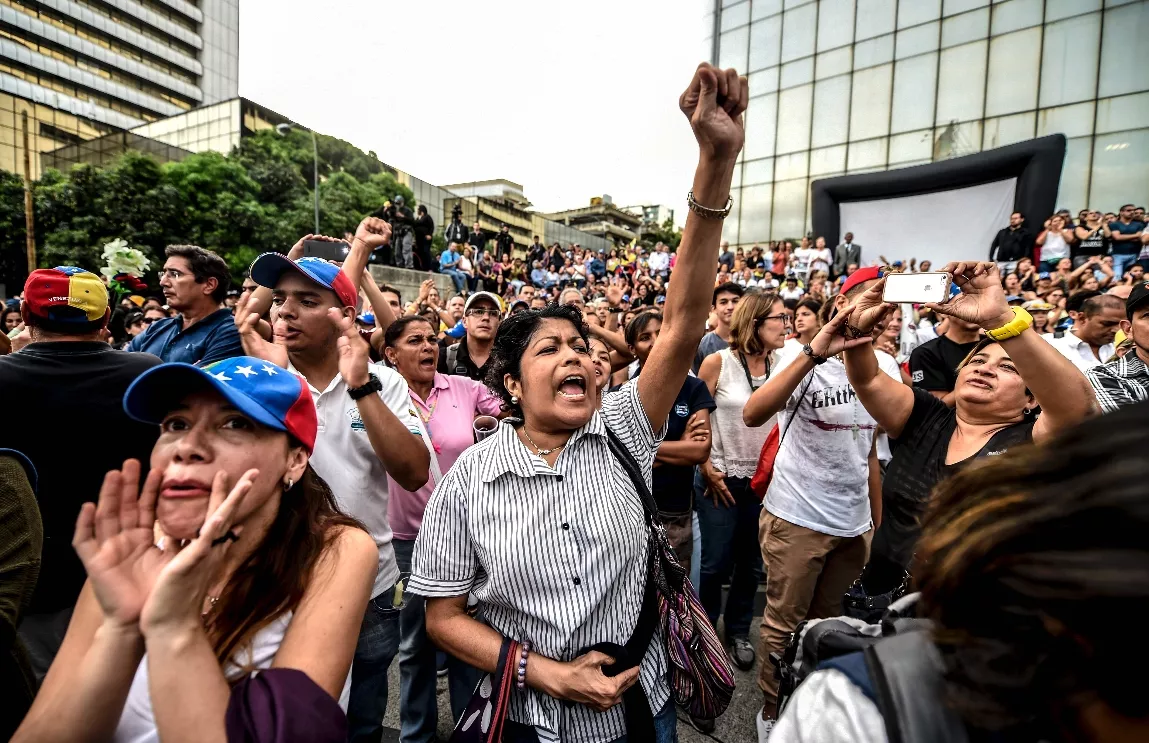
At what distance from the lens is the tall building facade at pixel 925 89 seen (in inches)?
619

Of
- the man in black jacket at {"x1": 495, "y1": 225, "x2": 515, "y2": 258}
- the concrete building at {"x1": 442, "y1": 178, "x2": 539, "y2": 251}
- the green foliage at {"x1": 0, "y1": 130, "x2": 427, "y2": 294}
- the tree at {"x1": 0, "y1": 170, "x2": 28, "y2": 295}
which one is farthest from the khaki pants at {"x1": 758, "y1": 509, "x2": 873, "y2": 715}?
the concrete building at {"x1": 442, "y1": 178, "x2": 539, "y2": 251}

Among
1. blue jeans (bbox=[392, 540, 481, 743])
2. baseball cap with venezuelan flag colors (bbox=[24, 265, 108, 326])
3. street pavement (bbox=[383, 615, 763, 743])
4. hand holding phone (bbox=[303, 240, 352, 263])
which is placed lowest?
street pavement (bbox=[383, 615, 763, 743])

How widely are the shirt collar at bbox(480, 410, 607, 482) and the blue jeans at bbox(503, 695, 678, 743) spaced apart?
761mm

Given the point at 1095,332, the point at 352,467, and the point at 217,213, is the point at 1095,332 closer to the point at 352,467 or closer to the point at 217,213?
the point at 352,467

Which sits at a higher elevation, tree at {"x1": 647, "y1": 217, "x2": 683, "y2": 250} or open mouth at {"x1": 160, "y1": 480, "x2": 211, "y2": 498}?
tree at {"x1": 647, "y1": 217, "x2": 683, "y2": 250}

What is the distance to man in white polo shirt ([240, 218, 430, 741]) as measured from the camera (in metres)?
2.29

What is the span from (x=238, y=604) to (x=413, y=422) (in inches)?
55.6

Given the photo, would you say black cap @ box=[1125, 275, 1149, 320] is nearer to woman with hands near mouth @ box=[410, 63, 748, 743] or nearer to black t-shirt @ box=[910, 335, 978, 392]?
black t-shirt @ box=[910, 335, 978, 392]

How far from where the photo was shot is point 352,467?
240cm

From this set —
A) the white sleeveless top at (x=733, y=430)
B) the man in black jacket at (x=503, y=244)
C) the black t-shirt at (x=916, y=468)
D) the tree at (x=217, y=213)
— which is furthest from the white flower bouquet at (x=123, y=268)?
the tree at (x=217, y=213)

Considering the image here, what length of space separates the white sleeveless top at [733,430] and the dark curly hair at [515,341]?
86.1 inches

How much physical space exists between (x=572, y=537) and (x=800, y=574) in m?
1.96

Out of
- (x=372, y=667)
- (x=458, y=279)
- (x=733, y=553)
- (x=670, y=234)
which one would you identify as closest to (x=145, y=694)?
(x=372, y=667)

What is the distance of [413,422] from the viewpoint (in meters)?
2.67
